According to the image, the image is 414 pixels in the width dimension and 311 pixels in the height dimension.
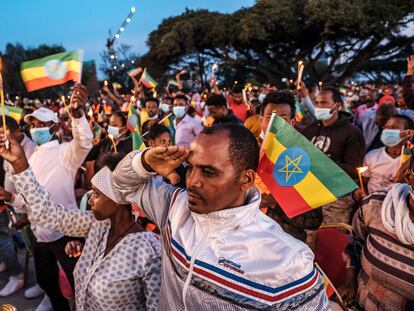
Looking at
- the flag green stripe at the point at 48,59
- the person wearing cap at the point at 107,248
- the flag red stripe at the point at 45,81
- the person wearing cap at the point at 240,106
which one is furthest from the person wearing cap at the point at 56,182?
the person wearing cap at the point at 240,106

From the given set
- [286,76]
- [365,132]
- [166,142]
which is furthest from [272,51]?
[166,142]

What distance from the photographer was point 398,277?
207 centimetres

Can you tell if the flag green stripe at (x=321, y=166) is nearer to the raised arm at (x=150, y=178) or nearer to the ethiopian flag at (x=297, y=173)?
the ethiopian flag at (x=297, y=173)

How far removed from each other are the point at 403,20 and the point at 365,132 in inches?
934

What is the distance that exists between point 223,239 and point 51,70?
97.0 inches

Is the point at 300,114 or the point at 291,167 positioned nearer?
the point at 291,167

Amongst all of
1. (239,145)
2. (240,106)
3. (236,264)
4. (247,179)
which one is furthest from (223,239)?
(240,106)

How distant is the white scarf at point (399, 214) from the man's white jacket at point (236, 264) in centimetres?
77

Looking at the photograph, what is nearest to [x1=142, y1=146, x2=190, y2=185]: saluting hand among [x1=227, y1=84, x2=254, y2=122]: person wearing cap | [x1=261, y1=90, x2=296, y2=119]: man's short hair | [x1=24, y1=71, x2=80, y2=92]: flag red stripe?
[x1=24, y1=71, x2=80, y2=92]: flag red stripe

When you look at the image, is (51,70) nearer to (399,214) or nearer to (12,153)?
(12,153)

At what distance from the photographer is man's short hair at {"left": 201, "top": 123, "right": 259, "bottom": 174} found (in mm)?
1587

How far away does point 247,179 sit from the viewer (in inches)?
64.7

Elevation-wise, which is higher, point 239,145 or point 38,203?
point 239,145

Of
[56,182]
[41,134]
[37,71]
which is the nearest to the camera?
[37,71]
